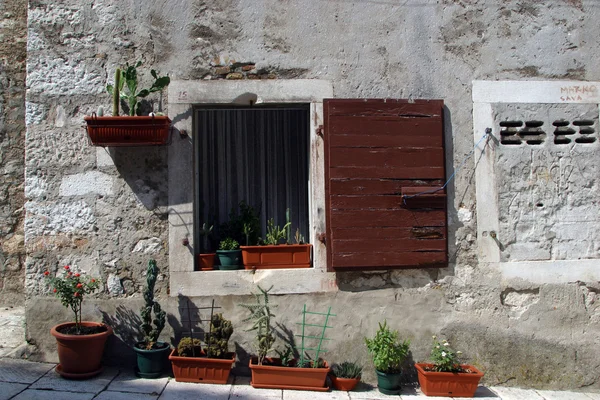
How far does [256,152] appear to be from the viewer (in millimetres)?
5168

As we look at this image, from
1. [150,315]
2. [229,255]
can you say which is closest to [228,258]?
[229,255]

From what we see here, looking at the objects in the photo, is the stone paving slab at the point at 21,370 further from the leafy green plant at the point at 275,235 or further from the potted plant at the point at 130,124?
the leafy green plant at the point at 275,235

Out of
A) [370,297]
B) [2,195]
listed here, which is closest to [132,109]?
[2,195]

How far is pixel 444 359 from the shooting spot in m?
4.19

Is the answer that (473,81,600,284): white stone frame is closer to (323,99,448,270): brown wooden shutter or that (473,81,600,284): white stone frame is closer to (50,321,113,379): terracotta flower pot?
(323,99,448,270): brown wooden shutter

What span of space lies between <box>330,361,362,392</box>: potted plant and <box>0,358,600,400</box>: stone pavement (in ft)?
0.21

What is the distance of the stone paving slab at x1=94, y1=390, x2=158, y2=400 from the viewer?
3.73 meters

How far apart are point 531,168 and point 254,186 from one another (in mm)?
2429

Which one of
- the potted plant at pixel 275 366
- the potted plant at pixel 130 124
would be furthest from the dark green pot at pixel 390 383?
the potted plant at pixel 130 124

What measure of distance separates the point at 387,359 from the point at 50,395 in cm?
238

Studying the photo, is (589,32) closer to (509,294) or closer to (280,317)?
(509,294)

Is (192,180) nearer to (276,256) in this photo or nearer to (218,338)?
(276,256)

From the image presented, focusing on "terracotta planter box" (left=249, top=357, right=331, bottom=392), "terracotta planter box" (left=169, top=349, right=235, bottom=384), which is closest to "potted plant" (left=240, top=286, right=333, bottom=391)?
"terracotta planter box" (left=249, top=357, right=331, bottom=392)

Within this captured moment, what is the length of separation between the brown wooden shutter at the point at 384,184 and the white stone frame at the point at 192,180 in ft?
0.33
